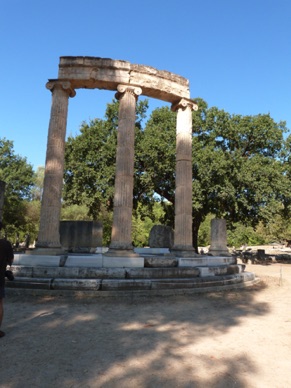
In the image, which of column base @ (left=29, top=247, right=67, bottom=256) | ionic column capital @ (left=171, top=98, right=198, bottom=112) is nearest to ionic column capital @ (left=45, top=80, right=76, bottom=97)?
ionic column capital @ (left=171, top=98, right=198, bottom=112)

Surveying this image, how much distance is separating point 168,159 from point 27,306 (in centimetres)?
1591

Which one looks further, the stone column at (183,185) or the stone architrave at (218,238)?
the stone architrave at (218,238)

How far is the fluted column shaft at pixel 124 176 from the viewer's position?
10.5 meters

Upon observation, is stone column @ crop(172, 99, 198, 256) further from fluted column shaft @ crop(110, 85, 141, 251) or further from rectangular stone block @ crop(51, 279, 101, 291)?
rectangular stone block @ crop(51, 279, 101, 291)

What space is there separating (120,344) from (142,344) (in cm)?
33

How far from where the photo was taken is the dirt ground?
11.1 feet

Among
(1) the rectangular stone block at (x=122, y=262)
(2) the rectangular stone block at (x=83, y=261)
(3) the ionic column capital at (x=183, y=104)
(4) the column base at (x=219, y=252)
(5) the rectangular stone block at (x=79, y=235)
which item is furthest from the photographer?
(4) the column base at (x=219, y=252)

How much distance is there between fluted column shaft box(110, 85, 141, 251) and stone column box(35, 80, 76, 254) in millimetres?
2058

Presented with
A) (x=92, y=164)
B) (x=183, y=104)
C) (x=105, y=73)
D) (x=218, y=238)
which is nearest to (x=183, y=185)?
(x=183, y=104)

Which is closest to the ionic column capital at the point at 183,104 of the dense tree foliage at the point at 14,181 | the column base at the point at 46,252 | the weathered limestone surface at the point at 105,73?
the weathered limestone surface at the point at 105,73

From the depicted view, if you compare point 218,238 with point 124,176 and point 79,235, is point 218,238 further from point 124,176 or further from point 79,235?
point 124,176

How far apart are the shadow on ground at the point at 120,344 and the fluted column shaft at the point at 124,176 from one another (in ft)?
10.9

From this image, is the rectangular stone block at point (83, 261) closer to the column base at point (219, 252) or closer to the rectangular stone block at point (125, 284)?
the rectangular stone block at point (125, 284)

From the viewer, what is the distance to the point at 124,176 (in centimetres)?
1085
